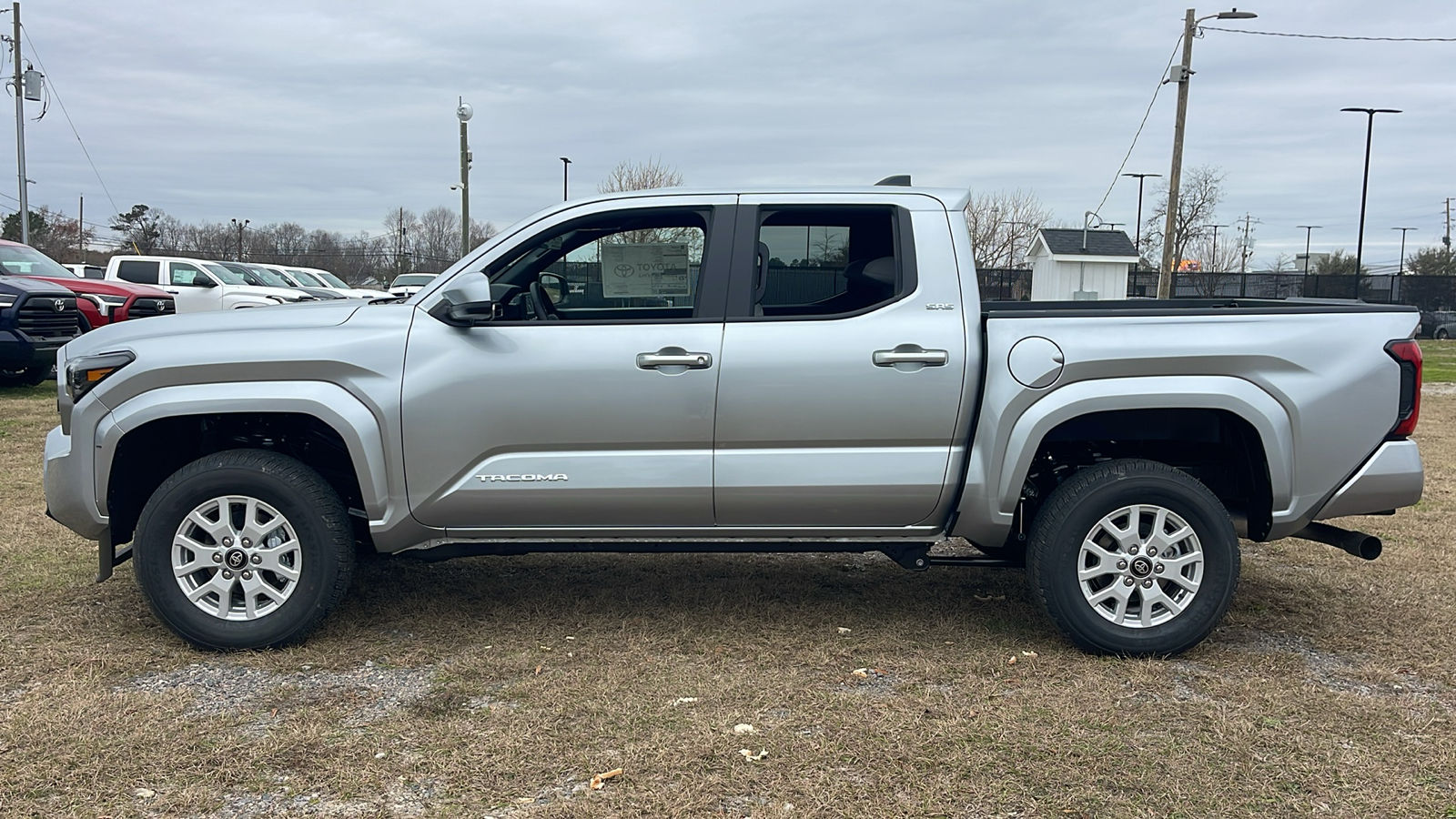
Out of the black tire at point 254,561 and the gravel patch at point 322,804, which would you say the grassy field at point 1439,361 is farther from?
the gravel patch at point 322,804

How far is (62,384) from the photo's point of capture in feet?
15.0

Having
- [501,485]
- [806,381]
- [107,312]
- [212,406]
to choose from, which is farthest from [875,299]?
[107,312]

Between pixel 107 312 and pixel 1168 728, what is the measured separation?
15.0m

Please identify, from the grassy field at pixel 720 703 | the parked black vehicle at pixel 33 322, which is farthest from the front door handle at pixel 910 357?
the parked black vehicle at pixel 33 322

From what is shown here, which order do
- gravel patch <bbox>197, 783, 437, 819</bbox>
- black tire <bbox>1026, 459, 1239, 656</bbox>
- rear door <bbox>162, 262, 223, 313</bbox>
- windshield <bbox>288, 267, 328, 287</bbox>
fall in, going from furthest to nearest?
windshield <bbox>288, 267, 328, 287</bbox>
rear door <bbox>162, 262, 223, 313</bbox>
black tire <bbox>1026, 459, 1239, 656</bbox>
gravel patch <bbox>197, 783, 437, 819</bbox>

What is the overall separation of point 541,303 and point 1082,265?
34573 mm

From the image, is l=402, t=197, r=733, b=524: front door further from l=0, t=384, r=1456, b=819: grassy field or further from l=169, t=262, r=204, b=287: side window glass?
l=169, t=262, r=204, b=287: side window glass

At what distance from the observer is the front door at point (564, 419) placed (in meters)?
4.43

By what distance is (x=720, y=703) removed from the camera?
4.02 m

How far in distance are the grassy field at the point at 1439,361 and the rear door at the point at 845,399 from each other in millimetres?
10878

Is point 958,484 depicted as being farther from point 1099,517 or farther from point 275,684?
point 275,684

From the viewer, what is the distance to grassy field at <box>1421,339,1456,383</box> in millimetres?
20422

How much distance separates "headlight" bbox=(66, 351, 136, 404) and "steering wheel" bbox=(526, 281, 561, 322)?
157cm

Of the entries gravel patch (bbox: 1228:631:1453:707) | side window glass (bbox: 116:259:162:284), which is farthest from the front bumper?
side window glass (bbox: 116:259:162:284)
